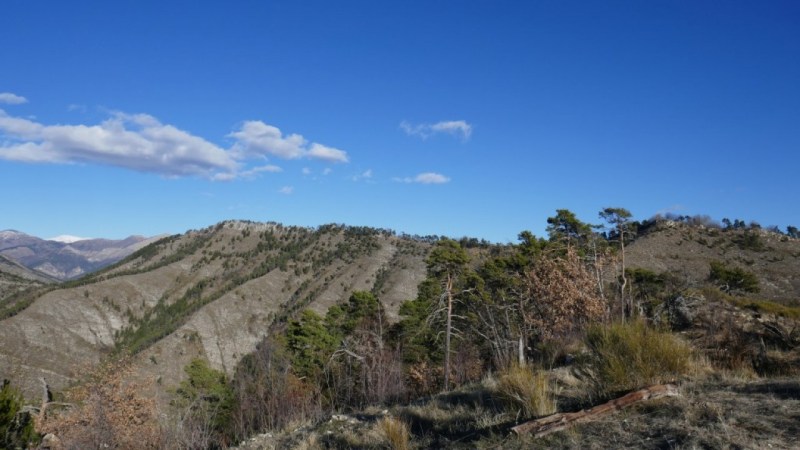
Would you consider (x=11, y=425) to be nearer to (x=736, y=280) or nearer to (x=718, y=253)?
(x=736, y=280)

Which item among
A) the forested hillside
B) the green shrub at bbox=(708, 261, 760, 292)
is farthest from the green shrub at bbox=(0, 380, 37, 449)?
the green shrub at bbox=(708, 261, 760, 292)

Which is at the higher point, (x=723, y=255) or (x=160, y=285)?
(x=723, y=255)

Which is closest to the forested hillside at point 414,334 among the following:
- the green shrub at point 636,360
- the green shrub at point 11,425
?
the green shrub at point 636,360

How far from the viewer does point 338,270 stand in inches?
4060

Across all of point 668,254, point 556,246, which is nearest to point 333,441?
point 556,246

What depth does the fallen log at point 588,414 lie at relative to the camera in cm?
559

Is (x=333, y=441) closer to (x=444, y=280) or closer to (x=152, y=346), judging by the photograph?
(x=444, y=280)

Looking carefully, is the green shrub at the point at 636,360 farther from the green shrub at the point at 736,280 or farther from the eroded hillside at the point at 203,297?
the eroded hillside at the point at 203,297

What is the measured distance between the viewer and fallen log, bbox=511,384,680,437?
559 centimetres

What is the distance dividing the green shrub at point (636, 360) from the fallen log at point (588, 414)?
54cm

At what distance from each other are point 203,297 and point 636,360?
99.7 meters

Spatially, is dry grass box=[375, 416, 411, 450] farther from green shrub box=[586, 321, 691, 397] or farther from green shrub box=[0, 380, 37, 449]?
green shrub box=[0, 380, 37, 449]

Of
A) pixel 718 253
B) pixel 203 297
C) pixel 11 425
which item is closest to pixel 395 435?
pixel 11 425

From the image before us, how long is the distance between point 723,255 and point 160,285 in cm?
9510
